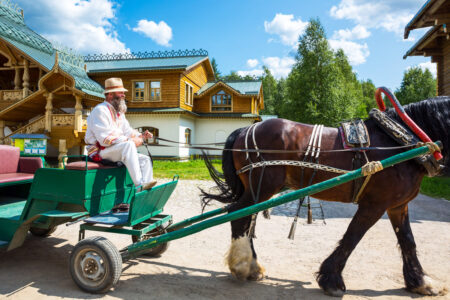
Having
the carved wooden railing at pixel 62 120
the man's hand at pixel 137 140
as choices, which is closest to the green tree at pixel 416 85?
the carved wooden railing at pixel 62 120

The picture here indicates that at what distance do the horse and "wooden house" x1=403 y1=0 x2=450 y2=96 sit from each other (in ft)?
20.7

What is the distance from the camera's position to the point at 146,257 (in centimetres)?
420

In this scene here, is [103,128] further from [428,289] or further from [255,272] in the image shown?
[428,289]

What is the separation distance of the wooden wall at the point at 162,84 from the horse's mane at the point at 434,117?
1757cm

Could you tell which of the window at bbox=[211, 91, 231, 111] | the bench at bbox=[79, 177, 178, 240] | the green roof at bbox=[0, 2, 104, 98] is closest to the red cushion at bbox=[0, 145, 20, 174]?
the bench at bbox=[79, 177, 178, 240]

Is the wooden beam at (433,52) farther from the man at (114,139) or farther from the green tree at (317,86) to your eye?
the green tree at (317,86)

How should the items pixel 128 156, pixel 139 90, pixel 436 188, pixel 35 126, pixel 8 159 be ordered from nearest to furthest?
pixel 128 156
pixel 8 159
pixel 436 188
pixel 35 126
pixel 139 90

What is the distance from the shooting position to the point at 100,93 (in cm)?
1672

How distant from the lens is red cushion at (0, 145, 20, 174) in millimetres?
4465

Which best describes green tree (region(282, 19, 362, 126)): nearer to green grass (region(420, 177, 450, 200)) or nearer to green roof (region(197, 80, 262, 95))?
green roof (region(197, 80, 262, 95))

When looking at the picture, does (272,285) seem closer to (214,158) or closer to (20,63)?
(214,158)

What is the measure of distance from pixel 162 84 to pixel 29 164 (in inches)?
638

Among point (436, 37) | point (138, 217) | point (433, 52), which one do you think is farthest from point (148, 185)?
point (433, 52)

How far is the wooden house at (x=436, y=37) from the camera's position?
7.95 meters
